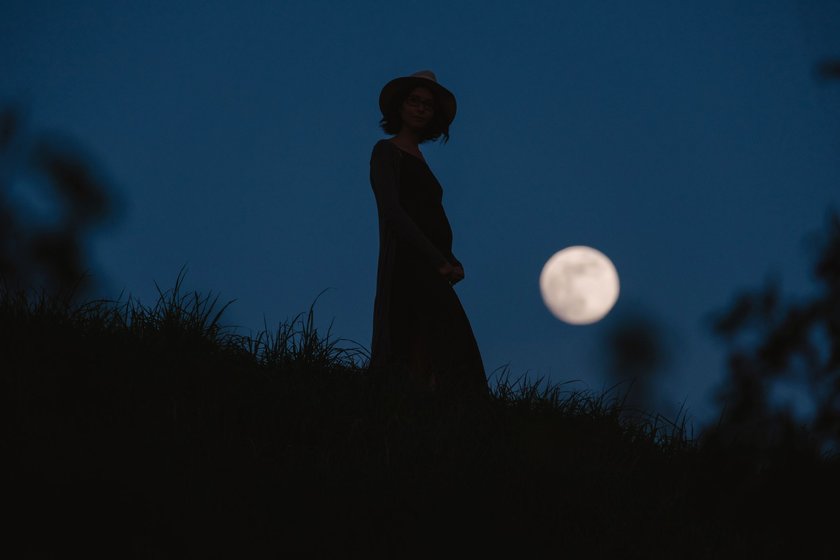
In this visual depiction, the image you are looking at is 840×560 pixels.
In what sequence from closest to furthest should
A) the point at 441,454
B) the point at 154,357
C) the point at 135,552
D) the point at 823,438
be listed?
the point at 823,438
the point at 135,552
the point at 441,454
the point at 154,357

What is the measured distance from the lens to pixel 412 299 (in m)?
5.55

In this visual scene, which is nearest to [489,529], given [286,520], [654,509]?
[286,520]

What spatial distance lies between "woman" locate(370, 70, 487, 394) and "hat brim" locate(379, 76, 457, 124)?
43 centimetres

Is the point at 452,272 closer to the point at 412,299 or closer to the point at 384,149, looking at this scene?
the point at 412,299

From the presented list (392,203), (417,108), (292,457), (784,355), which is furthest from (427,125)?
(784,355)

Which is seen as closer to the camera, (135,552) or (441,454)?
(135,552)

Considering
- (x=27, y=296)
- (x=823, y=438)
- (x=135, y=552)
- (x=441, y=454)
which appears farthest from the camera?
(x=27, y=296)

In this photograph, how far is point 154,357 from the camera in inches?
203

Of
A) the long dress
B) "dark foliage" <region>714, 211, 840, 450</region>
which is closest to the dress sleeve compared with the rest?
the long dress

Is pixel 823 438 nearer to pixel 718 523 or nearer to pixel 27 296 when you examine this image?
pixel 718 523

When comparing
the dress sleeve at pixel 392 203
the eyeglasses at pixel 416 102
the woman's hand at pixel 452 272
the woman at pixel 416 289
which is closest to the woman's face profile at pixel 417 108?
the eyeglasses at pixel 416 102

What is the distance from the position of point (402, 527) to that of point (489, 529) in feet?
1.38

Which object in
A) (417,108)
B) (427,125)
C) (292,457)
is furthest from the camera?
(427,125)

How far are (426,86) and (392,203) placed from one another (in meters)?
0.99
